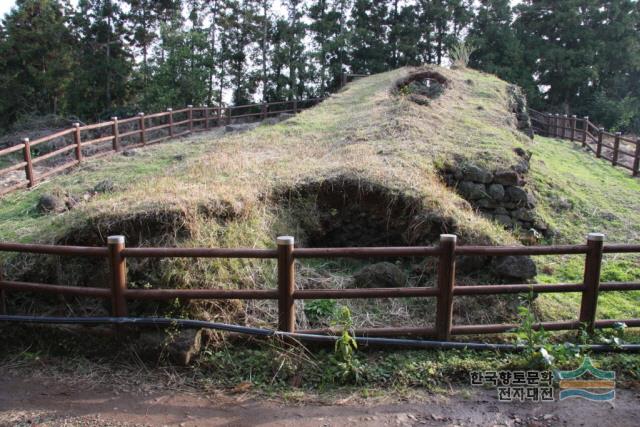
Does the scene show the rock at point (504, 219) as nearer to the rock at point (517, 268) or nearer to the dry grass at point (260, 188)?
the dry grass at point (260, 188)

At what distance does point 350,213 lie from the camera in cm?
689

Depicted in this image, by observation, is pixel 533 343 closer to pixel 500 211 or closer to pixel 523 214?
pixel 500 211

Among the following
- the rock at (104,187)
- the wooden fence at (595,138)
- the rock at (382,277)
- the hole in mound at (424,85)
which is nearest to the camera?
the rock at (382,277)

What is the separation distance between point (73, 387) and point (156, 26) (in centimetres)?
2890

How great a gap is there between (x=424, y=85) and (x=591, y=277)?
1371 cm

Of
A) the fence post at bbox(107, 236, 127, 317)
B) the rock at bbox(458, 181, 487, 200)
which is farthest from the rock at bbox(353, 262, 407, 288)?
the rock at bbox(458, 181, 487, 200)

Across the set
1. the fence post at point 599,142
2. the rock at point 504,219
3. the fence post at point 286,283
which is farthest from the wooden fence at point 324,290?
the fence post at point 599,142

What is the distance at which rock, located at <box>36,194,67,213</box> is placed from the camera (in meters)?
8.88

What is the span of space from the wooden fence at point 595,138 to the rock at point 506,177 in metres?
9.04

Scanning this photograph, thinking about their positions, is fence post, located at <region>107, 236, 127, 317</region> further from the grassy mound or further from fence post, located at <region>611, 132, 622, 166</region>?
fence post, located at <region>611, 132, 622, 166</region>

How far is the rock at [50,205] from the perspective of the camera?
29.1 ft

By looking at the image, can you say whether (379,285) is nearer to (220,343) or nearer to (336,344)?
(336,344)

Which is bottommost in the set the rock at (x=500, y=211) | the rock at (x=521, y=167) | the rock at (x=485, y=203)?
the rock at (x=500, y=211)

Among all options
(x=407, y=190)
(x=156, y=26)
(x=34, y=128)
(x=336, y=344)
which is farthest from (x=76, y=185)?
(x=156, y=26)
